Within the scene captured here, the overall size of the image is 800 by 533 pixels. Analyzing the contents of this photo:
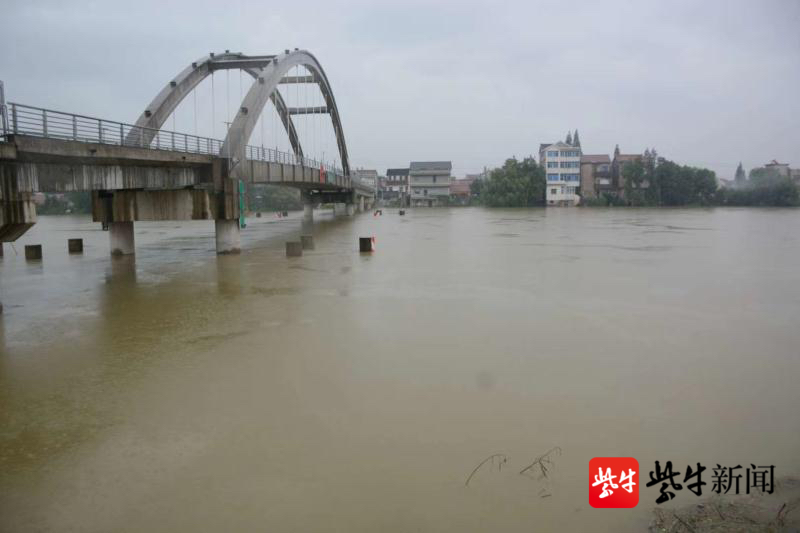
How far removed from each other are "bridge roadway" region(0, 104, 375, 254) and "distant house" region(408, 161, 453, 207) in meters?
67.2

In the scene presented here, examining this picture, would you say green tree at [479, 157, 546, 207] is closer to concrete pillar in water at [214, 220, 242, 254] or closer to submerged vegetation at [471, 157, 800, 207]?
submerged vegetation at [471, 157, 800, 207]

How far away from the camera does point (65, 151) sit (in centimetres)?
1442

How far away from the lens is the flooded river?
186 inches

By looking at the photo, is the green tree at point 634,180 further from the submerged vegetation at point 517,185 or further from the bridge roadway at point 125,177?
the bridge roadway at point 125,177

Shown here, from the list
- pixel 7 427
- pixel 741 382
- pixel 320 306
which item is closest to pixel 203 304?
pixel 320 306

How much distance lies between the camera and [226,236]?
933 inches

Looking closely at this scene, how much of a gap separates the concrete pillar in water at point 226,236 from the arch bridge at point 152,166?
40 millimetres

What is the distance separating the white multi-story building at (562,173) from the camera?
87.2 meters

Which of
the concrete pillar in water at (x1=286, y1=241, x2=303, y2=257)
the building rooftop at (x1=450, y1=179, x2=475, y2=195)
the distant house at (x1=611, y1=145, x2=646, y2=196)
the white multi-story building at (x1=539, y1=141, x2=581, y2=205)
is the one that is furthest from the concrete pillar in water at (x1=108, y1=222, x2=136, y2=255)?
the building rooftop at (x1=450, y1=179, x2=475, y2=195)

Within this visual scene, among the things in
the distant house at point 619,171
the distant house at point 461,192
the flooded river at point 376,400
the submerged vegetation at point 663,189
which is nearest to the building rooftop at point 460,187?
the distant house at point 461,192

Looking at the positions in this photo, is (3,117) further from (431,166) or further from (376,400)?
(431,166)

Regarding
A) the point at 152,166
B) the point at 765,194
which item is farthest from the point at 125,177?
the point at 765,194

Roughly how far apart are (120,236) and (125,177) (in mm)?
6146

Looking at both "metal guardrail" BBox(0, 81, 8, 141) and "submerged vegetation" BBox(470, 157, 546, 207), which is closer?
"metal guardrail" BBox(0, 81, 8, 141)
